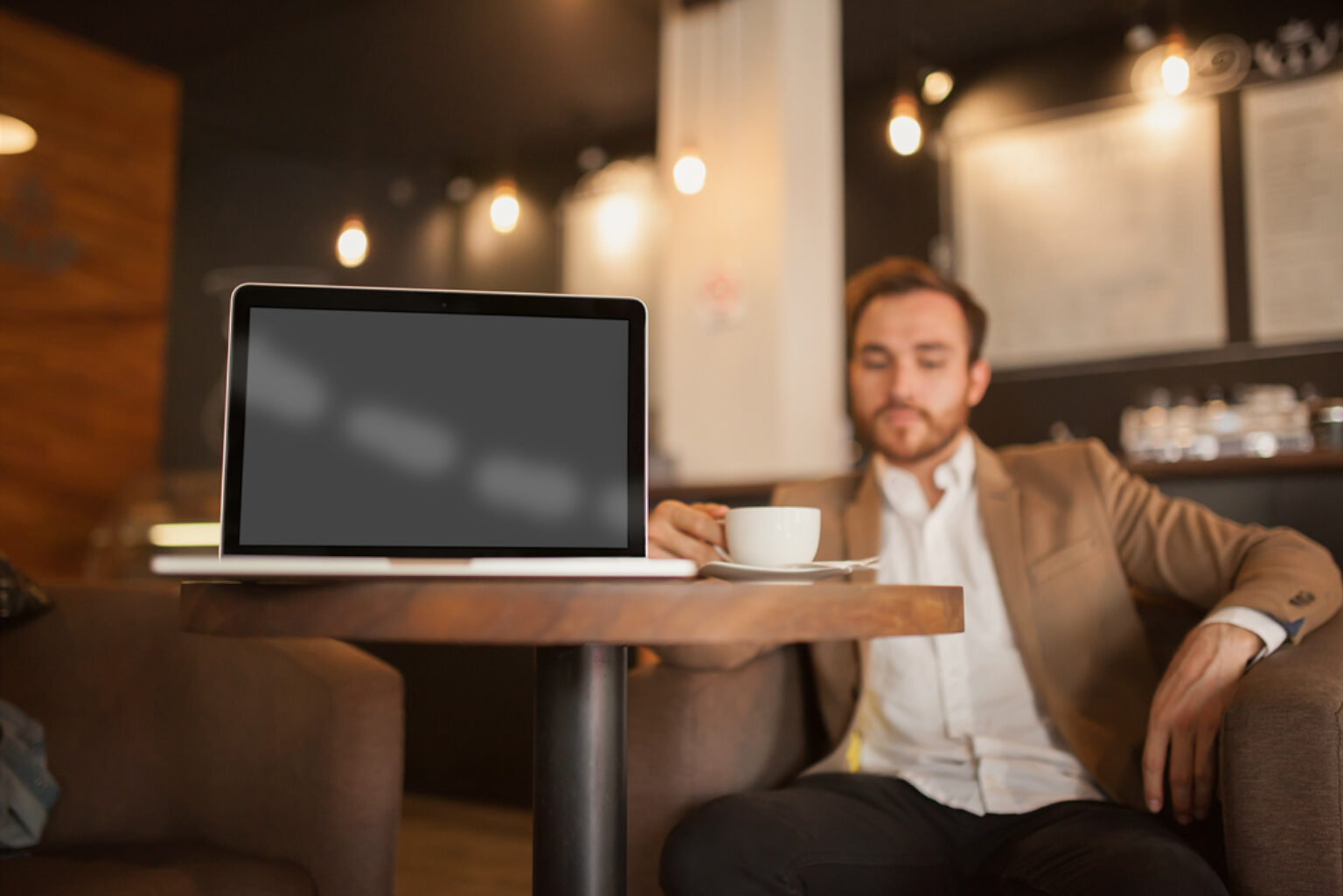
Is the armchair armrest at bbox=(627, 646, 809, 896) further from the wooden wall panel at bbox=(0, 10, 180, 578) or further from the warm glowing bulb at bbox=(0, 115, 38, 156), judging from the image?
the warm glowing bulb at bbox=(0, 115, 38, 156)

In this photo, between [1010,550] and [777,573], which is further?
[1010,550]

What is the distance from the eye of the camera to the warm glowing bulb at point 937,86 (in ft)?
15.5

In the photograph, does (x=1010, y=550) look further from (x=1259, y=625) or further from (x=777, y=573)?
(x=777, y=573)

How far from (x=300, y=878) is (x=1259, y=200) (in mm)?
4367

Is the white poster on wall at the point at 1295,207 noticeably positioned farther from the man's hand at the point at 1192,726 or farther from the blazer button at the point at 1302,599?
the man's hand at the point at 1192,726

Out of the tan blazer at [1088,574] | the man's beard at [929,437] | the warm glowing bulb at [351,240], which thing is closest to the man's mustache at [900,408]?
the man's beard at [929,437]

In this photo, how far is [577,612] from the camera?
0.77 m

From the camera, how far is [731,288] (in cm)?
468

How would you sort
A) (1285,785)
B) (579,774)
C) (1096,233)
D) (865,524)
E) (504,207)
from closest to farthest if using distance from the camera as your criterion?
(579,774) < (1285,785) < (865,524) < (504,207) < (1096,233)

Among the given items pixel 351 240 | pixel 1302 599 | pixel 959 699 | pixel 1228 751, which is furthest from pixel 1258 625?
pixel 351 240

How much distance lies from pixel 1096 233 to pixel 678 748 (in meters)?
3.87

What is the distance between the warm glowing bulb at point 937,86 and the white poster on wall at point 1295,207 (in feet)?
4.01

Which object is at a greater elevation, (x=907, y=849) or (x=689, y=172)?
(x=689, y=172)

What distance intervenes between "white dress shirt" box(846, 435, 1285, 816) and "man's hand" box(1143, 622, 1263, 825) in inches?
9.4
